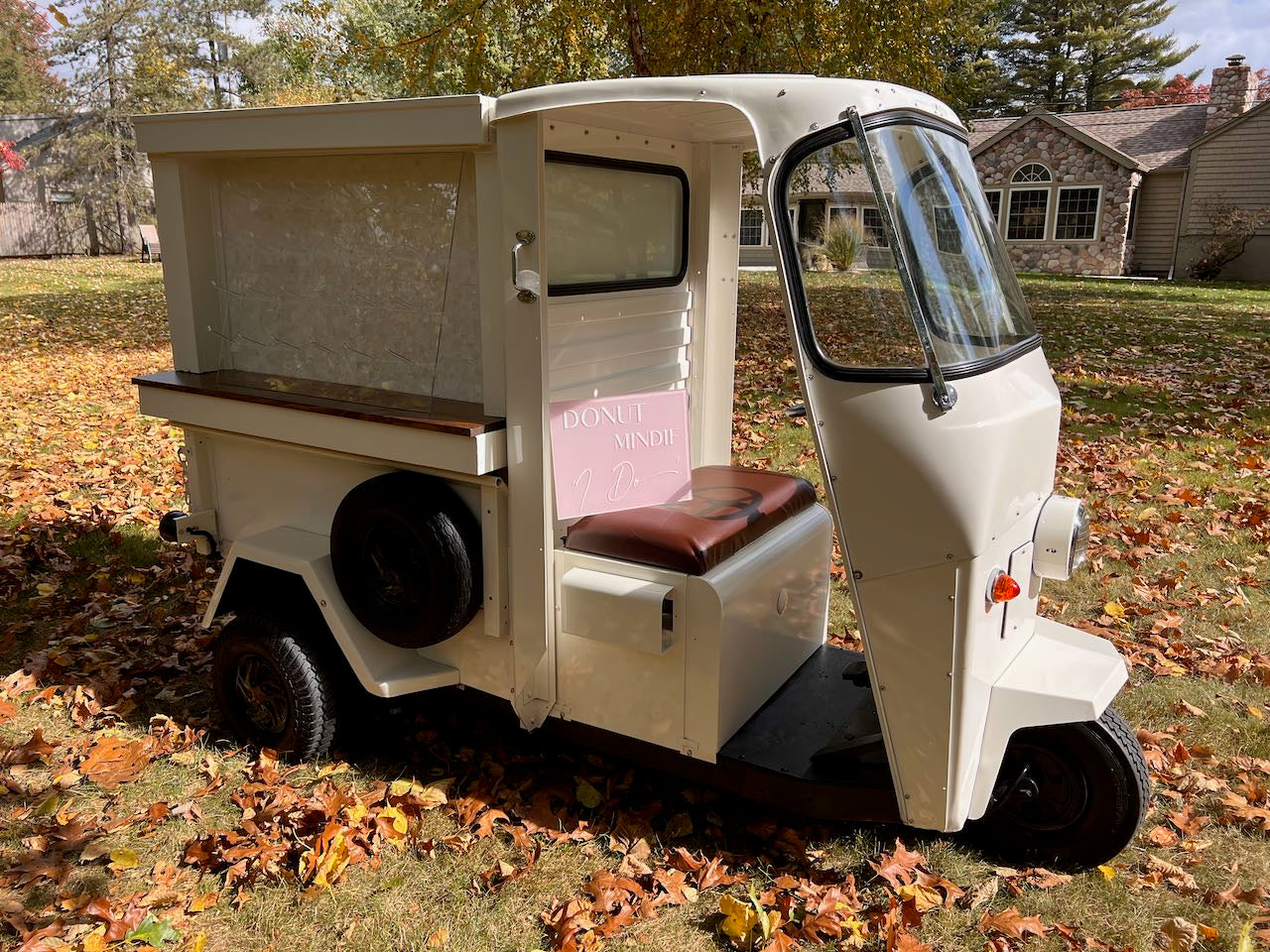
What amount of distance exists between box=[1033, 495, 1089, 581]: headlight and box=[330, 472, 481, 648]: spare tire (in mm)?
1762

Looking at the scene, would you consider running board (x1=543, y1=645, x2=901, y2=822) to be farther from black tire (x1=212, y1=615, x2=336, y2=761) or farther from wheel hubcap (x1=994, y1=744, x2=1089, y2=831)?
black tire (x1=212, y1=615, x2=336, y2=761)

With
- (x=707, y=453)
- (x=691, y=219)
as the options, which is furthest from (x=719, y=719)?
(x=691, y=219)

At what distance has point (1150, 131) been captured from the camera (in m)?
26.7

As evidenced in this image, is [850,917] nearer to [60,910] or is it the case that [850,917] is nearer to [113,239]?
[60,910]

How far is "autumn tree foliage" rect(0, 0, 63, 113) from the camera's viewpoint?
32312mm

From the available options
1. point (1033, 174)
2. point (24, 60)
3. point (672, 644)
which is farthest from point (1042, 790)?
point (24, 60)

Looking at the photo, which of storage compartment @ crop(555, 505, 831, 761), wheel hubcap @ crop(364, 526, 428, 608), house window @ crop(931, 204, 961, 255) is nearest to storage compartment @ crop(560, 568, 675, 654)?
storage compartment @ crop(555, 505, 831, 761)

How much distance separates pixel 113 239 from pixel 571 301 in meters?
30.3

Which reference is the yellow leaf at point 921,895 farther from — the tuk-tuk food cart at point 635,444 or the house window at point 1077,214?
the house window at point 1077,214

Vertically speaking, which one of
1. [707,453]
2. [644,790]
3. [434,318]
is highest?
[434,318]

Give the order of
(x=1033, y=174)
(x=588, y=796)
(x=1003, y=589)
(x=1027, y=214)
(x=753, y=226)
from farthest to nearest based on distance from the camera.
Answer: (x=1027, y=214), (x=1033, y=174), (x=753, y=226), (x=588, y=796), (x=1003, y=589)

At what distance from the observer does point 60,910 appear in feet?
9.13

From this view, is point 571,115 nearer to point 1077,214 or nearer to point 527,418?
point 527,418

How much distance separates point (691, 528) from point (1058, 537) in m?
1.11
